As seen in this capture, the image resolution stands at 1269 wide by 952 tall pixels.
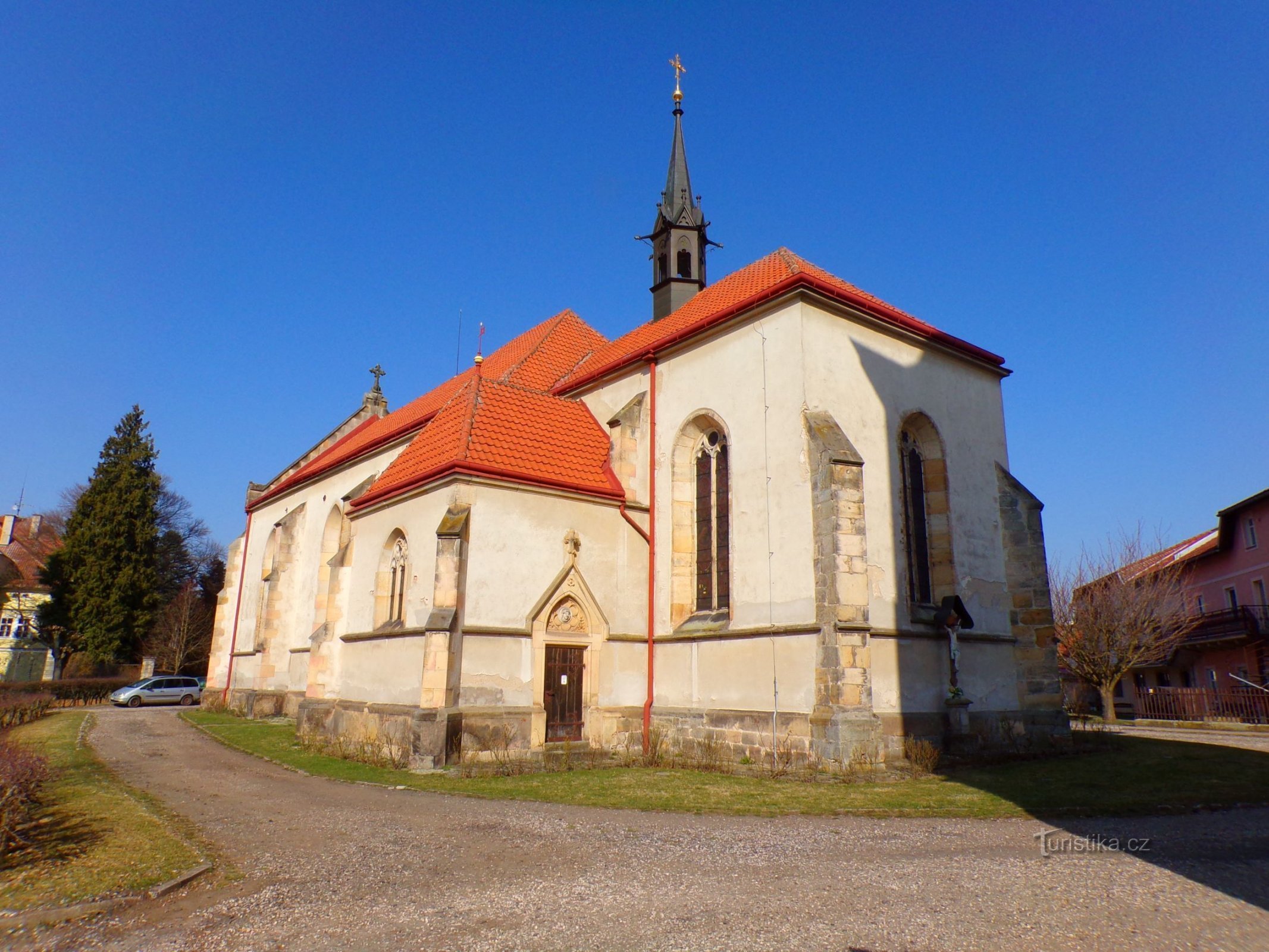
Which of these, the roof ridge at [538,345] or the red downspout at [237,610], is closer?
the roof ridge at [538,345]

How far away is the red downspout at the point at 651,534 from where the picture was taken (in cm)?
1503

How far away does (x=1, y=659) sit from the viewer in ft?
149

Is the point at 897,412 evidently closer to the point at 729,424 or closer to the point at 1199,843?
the point at 729,424

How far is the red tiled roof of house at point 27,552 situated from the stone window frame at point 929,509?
48569 millimetres

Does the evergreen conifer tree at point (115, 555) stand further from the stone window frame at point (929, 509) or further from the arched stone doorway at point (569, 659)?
the stone window frame at point (929, 509)

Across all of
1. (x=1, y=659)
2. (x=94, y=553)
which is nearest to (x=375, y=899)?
(x=94, y=553)

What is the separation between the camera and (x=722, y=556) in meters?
14.9

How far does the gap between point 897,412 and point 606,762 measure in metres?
8.78

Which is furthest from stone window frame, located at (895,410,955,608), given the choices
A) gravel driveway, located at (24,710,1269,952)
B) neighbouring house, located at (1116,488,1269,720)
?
neighbouring house, located at (1116,488,1269,720)

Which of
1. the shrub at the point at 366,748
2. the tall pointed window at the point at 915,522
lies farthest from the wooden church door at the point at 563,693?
the tall pointed window at the point at 915,522

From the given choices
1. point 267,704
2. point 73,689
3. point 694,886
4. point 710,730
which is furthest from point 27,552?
point 694,886

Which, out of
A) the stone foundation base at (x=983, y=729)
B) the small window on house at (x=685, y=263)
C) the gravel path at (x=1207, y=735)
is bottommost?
the gravel path at (x=1207, y=735)

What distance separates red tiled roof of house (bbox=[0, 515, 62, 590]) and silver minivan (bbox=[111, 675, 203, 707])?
17.0 metres

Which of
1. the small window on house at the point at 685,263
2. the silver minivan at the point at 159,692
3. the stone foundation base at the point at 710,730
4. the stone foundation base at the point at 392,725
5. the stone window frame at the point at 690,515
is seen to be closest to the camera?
the stone foundation base at the point at 710,730
